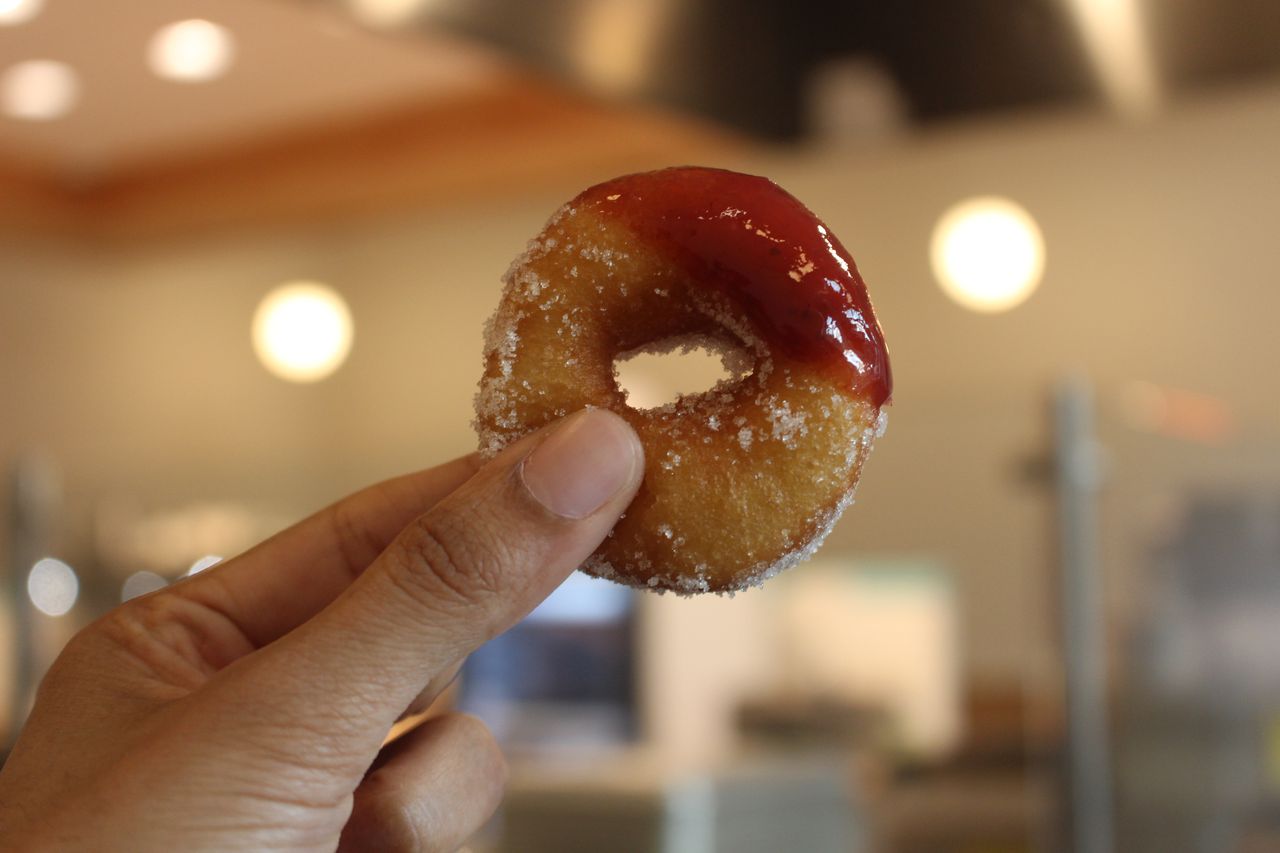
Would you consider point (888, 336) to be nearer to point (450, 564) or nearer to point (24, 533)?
point (24, 533)

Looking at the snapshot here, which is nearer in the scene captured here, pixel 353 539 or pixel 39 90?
pixel 353 539

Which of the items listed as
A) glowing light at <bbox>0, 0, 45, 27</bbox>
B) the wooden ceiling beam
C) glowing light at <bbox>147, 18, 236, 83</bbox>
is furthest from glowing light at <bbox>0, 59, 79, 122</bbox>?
the wooden ceiling beam

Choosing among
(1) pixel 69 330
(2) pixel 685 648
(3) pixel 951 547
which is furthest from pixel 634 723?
(1) pixel 69 330

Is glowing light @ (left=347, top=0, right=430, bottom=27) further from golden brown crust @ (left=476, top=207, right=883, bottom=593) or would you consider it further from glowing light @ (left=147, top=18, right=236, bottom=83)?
glowing light @ (left=147, top=18, right=236, bottom=83)

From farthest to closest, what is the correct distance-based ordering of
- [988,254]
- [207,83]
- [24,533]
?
[207,83] < [988,254] < [24,533]

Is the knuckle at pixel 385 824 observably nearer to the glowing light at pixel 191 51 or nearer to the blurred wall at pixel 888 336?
the blurred wall at pixel 888 336

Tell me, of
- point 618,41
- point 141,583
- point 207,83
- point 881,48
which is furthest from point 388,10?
point 207,83
